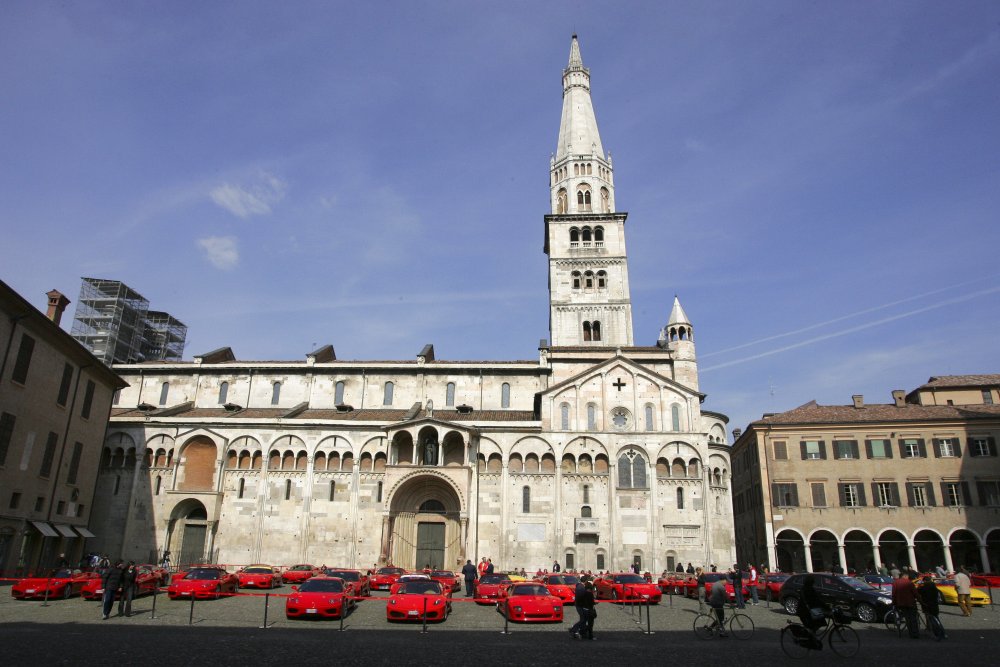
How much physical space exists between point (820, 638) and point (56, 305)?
42.8 metres

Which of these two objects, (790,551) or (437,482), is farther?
(790,551)

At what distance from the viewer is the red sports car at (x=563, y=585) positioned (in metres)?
25.8

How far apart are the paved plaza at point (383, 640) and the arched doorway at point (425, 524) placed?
17.5 metres

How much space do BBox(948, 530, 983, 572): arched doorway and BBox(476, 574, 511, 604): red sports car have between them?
3206 centimetres

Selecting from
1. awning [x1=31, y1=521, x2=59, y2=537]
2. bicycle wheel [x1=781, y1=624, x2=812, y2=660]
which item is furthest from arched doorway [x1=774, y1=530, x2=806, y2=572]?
awning [x1=31, y1=521, x2=59, y2=537]

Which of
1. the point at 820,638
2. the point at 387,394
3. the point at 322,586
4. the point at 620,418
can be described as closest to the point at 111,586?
the point at 322,586

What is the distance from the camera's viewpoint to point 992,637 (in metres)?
18.0

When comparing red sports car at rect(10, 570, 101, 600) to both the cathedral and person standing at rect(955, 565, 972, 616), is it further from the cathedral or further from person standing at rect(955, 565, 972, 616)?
person standing at rect(955, 565, 972, 616)

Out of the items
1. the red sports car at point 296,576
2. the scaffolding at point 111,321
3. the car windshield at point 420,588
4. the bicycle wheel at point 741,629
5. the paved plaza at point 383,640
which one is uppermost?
the scaffolding at point 111,321

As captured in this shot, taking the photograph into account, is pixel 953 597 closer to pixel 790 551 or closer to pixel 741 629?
pixel 741 629

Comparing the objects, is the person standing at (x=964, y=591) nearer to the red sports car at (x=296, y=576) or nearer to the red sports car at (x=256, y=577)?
the red sports car at (x=256, y=577)

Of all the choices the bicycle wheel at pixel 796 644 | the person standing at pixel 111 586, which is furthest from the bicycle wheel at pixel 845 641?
the person standing at pixel 111 586

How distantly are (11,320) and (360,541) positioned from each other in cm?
2191

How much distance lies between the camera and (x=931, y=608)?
57.8 ft
